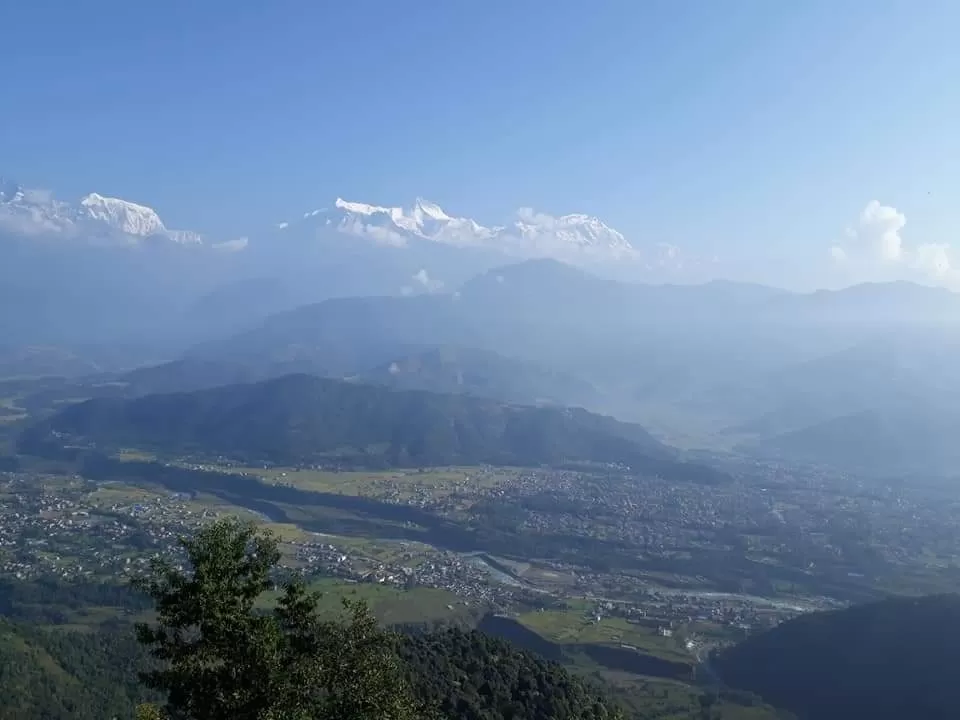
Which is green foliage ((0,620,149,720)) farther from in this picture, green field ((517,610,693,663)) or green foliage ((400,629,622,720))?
green field ((517,610,693,663))

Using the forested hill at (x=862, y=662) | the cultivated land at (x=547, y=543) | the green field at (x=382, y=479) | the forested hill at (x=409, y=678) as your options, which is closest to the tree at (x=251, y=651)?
the forested hill at (x=409, y=678)

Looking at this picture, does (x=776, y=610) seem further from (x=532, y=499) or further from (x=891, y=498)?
(x=891, y=498)

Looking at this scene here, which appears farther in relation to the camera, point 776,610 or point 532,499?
point 532,499

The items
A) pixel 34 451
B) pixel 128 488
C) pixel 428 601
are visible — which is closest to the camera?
pixel 428 601

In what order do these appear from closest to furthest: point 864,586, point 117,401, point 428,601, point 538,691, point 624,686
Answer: point 538,691 < point 624,686 < point 428,601 < point 864,586 < point 117,401

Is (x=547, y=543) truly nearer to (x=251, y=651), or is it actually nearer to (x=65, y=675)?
(x=65, y=675)

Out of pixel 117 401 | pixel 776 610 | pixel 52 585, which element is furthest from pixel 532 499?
pixel 117 401

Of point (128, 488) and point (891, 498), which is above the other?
point (891, 498)

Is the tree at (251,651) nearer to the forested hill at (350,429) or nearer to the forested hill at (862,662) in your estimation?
the forested hill at (862,662)
